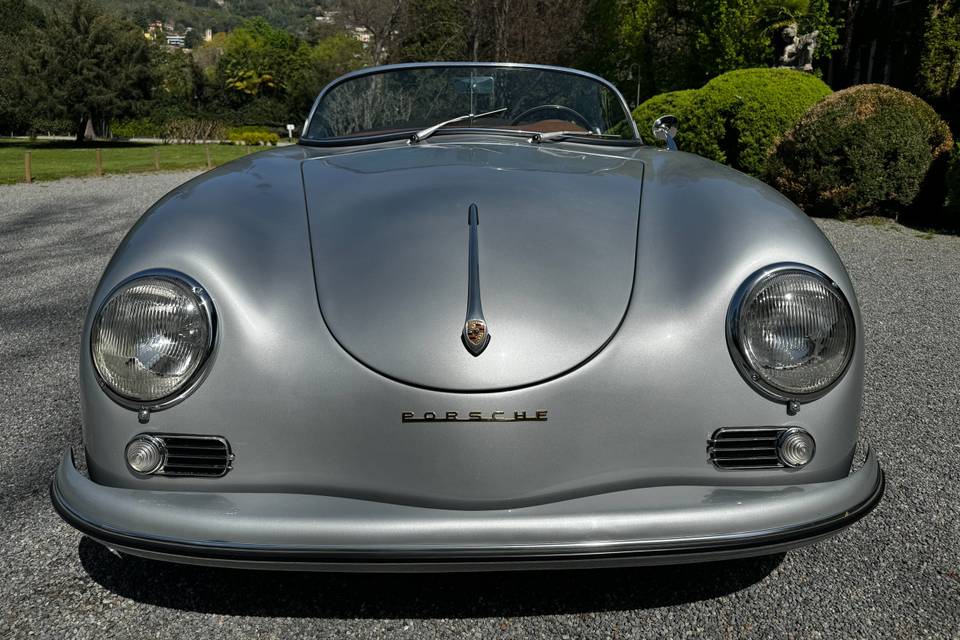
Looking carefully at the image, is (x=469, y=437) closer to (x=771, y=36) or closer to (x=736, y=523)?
(x=736, y=523)

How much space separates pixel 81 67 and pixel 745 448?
44.9 m

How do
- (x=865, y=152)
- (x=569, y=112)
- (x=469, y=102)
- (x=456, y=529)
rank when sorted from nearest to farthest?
(x=456, y=529) → (x=469, y=102) → (x=569, y=112) → (x=865, y=152)

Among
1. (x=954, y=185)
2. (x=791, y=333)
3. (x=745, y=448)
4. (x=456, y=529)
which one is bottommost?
(x=954, y=185)

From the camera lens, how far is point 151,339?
177 cm

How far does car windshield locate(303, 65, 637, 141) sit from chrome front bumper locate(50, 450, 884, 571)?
1.92m

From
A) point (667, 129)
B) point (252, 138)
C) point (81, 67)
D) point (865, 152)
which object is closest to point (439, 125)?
point (667, 129)

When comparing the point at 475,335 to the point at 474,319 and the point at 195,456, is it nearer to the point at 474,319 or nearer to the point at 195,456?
the point at 474,319

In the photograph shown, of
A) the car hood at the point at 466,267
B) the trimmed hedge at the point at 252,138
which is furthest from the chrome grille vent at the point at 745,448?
the trimmed hedge at the point at 252,138

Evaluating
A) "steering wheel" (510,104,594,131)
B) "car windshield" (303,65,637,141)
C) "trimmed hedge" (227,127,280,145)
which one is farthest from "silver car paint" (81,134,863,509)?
"trimmed hedge" (227,127,280,145)

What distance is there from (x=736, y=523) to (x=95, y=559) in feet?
5.79

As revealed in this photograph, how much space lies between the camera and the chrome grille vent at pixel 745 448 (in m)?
1.75

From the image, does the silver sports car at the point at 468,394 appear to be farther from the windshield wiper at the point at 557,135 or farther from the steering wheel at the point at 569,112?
the steering wheel at the point at 569,112

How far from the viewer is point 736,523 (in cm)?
167

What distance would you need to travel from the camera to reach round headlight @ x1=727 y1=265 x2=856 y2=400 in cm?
→ 176
